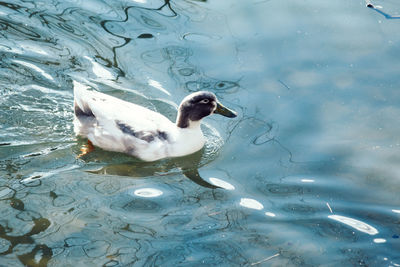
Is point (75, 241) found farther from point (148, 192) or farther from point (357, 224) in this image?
point (357, 224)

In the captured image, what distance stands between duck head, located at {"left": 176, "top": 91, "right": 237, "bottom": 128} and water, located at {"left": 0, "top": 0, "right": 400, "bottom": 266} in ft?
1.31

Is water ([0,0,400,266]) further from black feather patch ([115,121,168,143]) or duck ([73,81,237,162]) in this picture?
black feather patch ([115,121,168,143])

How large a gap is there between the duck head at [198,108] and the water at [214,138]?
0.40 metres

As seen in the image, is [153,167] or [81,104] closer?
[153,167]

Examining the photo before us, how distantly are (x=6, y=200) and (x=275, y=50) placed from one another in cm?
431

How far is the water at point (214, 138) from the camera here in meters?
5.84

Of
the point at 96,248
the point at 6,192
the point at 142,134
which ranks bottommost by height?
the point at 6,192

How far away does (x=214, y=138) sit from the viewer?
7719 mm

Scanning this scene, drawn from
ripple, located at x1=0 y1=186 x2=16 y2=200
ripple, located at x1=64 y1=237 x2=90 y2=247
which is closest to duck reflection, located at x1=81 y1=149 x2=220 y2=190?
ripple, located at x1=0 y1=186 x2=16 y2=200

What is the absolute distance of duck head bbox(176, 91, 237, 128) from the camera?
722 centimetres

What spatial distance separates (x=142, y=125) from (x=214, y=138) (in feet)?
3.32

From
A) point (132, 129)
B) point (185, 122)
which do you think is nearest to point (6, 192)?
→ point (132, 129)

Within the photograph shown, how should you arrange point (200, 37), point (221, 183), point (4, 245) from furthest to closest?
point (200, 37)
point (221, 183)
point (4, 245)

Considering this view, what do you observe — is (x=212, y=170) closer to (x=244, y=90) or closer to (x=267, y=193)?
(x=267, y=193)
